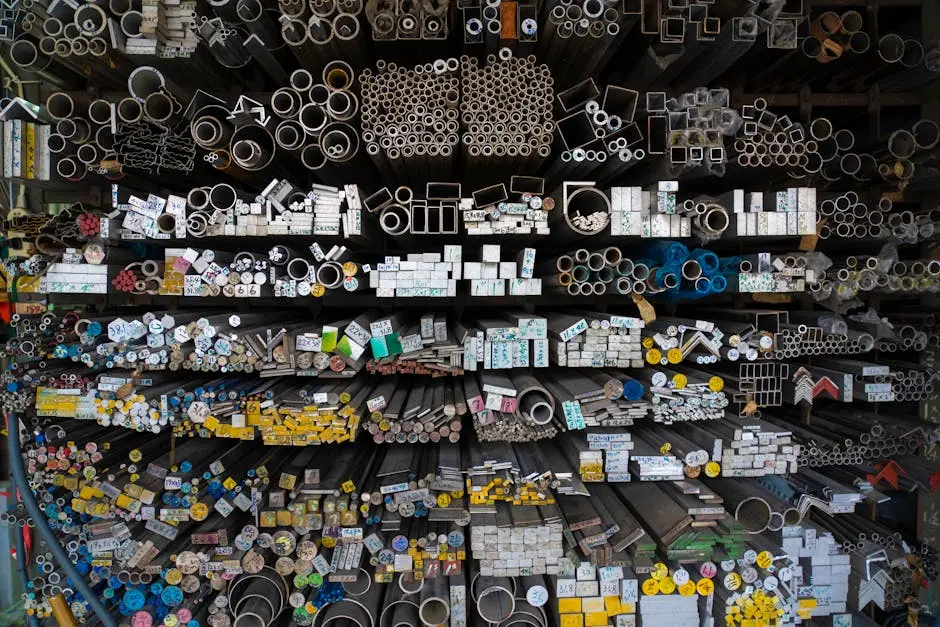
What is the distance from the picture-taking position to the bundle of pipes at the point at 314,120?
2629mm

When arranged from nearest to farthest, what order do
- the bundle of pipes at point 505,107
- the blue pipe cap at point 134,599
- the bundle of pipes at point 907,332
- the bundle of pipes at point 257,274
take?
1. the bundle of pipes at point 505,107
2. the bundle of pipes at point 257,274
3. the blue pipe cap at point 134,599
4. the bundle of pipes at point 907,332

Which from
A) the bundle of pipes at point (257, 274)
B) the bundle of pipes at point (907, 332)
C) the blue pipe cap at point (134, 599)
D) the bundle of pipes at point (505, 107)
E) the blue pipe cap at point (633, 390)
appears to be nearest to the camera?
the bundle of pipes at point (505, 107)

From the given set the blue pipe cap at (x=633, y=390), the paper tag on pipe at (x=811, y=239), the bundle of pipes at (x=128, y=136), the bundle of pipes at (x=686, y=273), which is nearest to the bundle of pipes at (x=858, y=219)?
the paper tag on pipe at (x=811, y=239)

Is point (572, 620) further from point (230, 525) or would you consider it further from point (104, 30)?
point (104, 30)

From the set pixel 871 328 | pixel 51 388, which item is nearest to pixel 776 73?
pixel 871 328

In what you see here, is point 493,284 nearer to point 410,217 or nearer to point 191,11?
point 410,217

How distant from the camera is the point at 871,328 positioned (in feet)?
9.96

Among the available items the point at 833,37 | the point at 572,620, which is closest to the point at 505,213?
the point at 833,37

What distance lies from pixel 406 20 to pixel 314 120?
0.80m

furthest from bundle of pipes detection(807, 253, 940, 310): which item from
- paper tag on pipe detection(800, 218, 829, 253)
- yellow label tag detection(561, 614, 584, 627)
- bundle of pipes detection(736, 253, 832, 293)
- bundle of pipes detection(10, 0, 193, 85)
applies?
bundle of pipes detection(10, 0, 193, 85)

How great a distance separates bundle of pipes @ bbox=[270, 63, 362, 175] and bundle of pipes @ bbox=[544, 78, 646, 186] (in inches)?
50.2

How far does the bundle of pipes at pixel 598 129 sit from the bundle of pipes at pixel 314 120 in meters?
1.27

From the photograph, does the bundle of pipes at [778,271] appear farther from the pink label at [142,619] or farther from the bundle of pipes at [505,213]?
the pink label at [142,619]

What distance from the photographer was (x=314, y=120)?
2.72 metres
